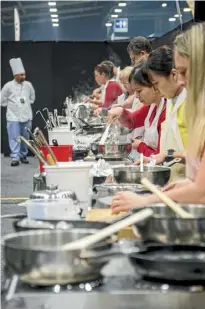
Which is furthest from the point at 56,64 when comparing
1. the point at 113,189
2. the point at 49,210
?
the point at 49,210

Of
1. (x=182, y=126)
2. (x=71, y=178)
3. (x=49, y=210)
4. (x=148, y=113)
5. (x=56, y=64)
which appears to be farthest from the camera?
(x=56, y=64)

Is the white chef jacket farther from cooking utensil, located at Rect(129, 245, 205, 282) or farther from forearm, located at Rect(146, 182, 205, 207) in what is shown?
cooking utensil, located at Rect(129, 245, 205, 282)

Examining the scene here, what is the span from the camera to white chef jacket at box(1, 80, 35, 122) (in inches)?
366

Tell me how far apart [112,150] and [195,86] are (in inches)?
63.7

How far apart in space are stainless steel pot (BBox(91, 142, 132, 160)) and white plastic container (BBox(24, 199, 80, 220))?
1691 millimetres

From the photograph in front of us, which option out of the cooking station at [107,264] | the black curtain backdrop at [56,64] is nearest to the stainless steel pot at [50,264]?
the cooking station at [107,264]

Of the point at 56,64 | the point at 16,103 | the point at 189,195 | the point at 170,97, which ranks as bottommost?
the point at 16,103

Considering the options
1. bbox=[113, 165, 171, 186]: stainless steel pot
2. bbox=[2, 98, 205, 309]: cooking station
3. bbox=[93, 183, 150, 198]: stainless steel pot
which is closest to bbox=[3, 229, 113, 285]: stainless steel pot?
bbox=[2, 98, 205, 309]: cooking station

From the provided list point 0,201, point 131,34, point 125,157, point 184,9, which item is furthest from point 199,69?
point 131,34

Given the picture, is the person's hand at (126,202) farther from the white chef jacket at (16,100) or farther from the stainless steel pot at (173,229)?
the white chef jacket at (16,100)

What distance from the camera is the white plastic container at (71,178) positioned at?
2039 mm

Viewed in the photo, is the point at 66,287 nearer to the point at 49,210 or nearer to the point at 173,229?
the point at 173,229

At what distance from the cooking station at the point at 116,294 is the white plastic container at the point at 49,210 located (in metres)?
0.34

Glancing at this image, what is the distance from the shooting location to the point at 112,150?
3.45m
